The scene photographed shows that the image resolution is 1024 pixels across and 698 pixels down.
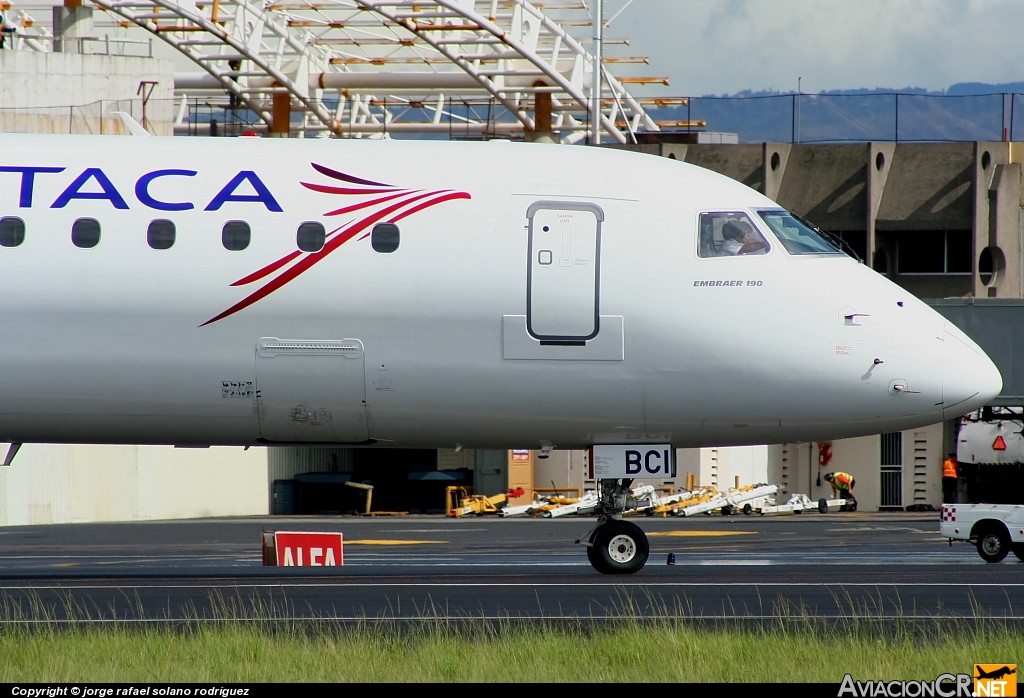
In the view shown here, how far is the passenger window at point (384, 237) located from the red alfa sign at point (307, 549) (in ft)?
24.4

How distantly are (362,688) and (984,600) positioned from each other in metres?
8.16

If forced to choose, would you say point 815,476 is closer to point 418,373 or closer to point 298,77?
point 298,77

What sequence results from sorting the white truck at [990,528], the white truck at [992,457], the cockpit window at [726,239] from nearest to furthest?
the cockpit window at [726,239] → the white truck at [990,528] → the white truck at [992,457]

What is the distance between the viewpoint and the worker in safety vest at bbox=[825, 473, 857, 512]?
51.2 meters

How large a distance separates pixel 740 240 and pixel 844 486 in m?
35.1

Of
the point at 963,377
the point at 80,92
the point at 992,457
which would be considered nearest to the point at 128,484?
the point at 80,92

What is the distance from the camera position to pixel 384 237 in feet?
56.9

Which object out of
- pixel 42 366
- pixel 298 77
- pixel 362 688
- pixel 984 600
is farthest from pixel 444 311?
pixel 298 77

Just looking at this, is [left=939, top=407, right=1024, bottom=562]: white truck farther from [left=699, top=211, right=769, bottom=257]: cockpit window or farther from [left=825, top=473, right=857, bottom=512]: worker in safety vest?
[left=825, top=473, right=857, bottom=512]: worker in safety vest

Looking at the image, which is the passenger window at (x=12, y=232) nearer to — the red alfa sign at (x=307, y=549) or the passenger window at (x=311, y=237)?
the passenger window at (x=311, y=237)

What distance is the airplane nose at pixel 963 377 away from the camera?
17406mm

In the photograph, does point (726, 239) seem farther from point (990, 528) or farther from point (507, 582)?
point (990, 528)

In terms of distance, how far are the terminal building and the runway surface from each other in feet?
39.0

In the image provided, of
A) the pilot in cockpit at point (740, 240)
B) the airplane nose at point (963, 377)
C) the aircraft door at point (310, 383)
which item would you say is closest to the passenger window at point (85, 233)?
the aircraft door at point (310, 383)
